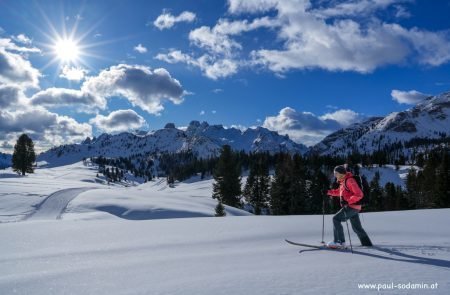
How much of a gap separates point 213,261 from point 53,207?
37.3m

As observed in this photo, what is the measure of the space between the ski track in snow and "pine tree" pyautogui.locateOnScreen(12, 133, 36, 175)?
4665cm

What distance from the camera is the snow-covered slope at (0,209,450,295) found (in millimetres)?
6008

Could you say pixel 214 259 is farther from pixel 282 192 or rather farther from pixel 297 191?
pixel 297 191

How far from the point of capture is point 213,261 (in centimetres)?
805

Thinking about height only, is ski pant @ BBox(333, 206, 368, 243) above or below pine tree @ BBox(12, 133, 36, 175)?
below

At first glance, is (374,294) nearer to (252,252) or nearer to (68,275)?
(252,252)

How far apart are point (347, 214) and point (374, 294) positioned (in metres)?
4.29

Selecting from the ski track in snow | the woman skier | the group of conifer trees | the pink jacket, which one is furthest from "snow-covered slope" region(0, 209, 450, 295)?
the group of conifer trees

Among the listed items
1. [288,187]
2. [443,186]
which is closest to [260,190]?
[288,187]

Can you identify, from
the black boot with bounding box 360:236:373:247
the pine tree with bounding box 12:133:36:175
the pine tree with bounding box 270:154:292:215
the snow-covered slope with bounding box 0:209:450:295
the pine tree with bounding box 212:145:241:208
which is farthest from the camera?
the pine tree with bounding box 12:133:36:175

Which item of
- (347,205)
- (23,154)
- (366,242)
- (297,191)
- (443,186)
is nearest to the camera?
(347,205)

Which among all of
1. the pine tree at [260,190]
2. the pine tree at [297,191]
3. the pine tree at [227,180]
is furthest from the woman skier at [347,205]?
the pine tree at [260,190]

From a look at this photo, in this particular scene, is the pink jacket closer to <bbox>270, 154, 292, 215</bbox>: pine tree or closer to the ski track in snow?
the ski track in snow

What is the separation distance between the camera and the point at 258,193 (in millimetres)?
64125
